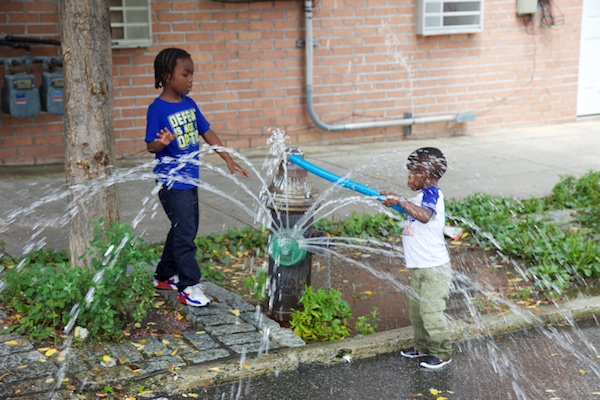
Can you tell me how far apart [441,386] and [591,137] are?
773 cm

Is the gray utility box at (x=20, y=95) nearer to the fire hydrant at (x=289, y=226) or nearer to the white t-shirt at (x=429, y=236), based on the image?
the fire hydrant at (x=289, y=226)

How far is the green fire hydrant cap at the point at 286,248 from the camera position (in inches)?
193

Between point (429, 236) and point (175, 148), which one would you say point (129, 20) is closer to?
point (175, 148)

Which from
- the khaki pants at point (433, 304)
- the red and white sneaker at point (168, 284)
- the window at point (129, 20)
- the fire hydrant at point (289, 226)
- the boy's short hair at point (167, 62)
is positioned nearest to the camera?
the khaki pants at point (433, 304)

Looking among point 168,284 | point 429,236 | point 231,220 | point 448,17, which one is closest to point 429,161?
point 429,236

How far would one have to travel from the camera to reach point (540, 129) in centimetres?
1186

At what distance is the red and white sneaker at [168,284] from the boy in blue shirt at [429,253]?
1.59m

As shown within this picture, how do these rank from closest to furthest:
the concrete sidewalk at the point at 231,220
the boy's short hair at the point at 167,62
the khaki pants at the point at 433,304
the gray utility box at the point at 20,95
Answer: the concrete sidewalk at the point at 231,220 → the khaki pants at the point at 433,304 → the boy's short hair at the point at 167,62 → the gray utility box at the point at 20,95

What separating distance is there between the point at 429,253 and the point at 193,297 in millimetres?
1475

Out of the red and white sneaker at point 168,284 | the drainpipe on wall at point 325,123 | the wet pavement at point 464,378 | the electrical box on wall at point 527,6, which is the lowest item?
the wet pavement at point 464,378

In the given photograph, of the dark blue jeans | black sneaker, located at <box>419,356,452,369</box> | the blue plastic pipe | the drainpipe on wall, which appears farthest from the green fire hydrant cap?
the drainpipe on wall

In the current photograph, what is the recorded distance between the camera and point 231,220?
719 cm

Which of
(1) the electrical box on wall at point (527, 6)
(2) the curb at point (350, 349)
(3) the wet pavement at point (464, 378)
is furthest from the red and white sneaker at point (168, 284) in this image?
(1) the electrical box on wall at point (527, 6)

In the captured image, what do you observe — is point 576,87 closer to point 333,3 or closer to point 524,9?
point 524,9
